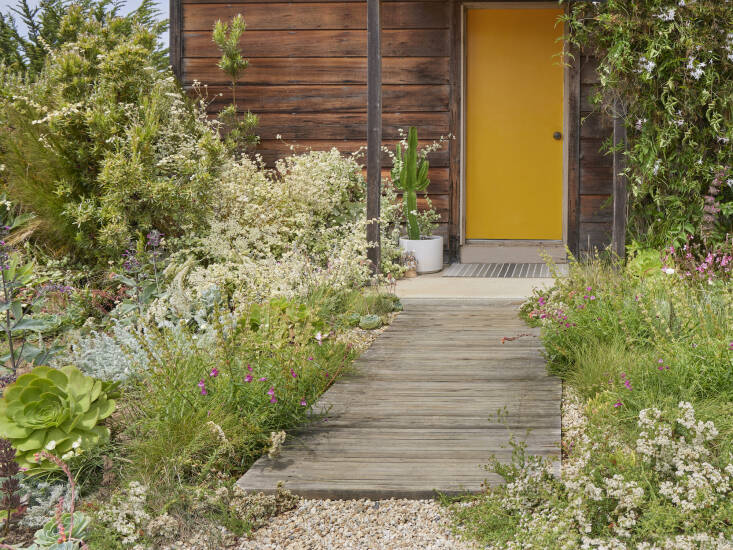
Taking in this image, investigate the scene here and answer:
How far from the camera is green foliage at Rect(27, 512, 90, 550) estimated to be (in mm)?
2465

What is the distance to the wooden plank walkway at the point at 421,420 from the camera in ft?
10.3

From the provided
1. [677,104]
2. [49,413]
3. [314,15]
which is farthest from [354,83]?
[49,413]

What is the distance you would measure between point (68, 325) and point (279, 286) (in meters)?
1.53

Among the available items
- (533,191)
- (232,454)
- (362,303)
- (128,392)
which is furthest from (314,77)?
(232,454)

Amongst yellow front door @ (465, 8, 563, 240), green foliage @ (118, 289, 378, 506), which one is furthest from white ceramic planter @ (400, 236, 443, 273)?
green foliage @ (118, 289, 378, 506)

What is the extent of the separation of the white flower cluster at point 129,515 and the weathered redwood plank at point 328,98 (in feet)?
20.6

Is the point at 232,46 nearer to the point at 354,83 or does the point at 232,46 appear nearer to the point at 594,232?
the point at 354,83

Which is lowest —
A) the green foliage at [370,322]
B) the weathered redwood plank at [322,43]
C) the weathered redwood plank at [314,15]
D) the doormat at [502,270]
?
the green foliage at [370,322]

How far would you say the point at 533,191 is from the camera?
8641mm

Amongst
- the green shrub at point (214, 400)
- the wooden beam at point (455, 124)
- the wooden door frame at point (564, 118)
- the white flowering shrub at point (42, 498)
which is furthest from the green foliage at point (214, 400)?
the wooden door frame at point (564, 118)

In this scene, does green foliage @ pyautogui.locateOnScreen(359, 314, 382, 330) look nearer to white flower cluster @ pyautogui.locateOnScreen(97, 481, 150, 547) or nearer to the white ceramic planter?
the white ceramic planter

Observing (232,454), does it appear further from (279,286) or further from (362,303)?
(362,303)

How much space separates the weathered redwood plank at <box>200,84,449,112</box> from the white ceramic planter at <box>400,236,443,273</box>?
146cm

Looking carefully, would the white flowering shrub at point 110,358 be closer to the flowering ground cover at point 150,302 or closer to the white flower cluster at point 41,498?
the flowering ground cover at point 150,302
